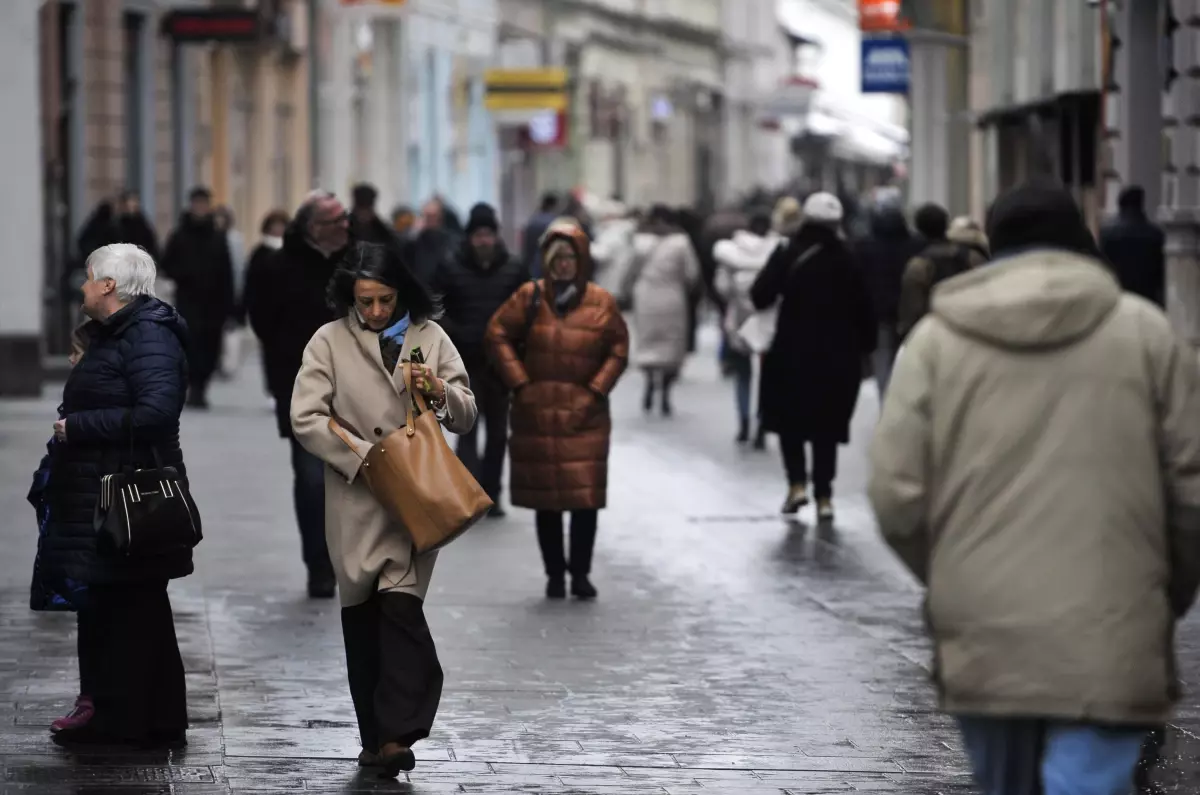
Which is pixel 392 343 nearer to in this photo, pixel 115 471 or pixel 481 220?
pixel 115 471

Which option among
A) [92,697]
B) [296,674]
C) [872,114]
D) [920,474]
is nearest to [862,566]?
[296,674]

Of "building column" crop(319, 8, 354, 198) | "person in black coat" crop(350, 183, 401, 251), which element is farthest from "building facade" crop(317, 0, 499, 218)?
"person in black coat" crop(350, 183, 401, 251)

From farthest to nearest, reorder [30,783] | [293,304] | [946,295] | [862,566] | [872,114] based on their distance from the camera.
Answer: [872,114]
[862,566]
[293,304]
[30,783]
[946,295]

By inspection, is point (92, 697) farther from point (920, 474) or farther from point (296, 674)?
point (920, 474)

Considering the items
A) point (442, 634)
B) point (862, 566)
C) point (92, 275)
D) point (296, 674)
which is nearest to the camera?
point (92, 275)

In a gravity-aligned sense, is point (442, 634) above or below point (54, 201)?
below

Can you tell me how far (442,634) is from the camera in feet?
37.9

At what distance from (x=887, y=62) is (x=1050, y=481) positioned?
106 ft

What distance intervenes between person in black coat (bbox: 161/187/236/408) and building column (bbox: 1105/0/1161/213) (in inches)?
303

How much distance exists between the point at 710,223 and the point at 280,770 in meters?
21.0

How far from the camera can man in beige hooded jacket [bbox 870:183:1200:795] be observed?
548 centimetres

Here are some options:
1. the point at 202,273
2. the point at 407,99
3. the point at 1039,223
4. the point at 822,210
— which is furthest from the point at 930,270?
the point at 407,99

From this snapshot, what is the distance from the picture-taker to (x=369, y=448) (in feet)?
27.6

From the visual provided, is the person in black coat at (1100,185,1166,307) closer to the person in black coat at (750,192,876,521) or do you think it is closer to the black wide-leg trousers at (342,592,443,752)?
the person in black coat at (750,192,876,521)
